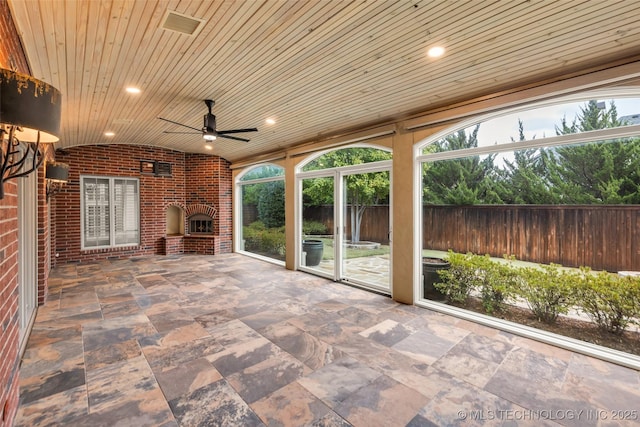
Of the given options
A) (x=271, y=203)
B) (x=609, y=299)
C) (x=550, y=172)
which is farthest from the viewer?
(x=271, y=203)

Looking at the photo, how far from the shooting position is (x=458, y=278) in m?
4.27

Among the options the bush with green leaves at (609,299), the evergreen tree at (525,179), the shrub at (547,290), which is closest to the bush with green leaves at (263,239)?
the evergreen tree at (525,179)

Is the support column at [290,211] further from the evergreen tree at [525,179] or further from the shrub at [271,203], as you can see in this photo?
the evergreen tree at [525,179]

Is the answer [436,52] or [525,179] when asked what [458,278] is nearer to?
[525,179]

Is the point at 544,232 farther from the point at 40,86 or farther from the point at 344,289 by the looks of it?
the point at 40,86

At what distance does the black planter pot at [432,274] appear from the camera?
4387mm

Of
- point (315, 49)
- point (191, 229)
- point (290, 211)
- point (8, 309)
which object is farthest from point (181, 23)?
point (191, 229)

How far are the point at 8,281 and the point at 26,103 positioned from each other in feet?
4.14

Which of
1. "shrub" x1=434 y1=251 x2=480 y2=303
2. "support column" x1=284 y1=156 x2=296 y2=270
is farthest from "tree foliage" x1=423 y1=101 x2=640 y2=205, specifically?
"support column" x1=284 y1=156 x2=296 y2=270

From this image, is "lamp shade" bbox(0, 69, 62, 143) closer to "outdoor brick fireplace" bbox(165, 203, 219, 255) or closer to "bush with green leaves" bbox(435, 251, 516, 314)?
"bush with green leaves" bbox(435, 251, 516, 314)

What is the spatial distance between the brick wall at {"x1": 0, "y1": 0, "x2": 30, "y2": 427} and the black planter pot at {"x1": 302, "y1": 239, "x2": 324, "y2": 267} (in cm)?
460

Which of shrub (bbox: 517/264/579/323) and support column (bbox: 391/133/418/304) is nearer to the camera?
shrub (bbox: 517/264/579/323)

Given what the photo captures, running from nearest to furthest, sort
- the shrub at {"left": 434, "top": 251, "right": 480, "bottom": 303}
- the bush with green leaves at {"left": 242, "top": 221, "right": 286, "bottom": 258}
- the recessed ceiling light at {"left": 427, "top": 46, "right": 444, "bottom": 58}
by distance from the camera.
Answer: the recessed ceiling light at {"left": 427, "top": 46, "right": 444, "bottom": 58}, the shrub at {"left": 434, "top": 251, "right": 480, "bottom": 303}, the bush with green leaves at {"left": 242, "top": 221, "right": 286, "bottom": 258}

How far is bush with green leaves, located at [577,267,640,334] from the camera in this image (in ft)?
9.89
